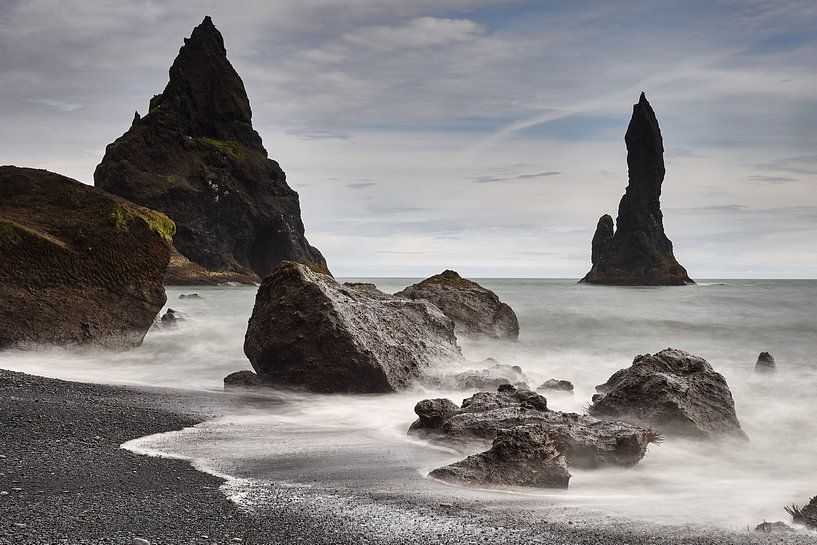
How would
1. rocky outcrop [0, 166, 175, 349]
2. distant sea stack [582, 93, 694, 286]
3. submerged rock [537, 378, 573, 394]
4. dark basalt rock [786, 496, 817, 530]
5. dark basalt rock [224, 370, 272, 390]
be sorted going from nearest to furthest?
dark basalt rock [786, 496, 817, 530]
dark basalt rock [224, 370, 272, 390]
submerged rock [537, 378, 573, 394]
rocky outcrop [0, 166, 175, 349]
distant sea stack [582, 93, 694, 286]

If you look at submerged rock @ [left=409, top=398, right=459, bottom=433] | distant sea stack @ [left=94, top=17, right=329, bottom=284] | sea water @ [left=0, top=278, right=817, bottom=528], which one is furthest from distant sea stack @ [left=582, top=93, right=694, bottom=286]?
submerged rock @ [left=409, top=398, right=459, bottom=433]

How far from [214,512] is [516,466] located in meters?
3.02

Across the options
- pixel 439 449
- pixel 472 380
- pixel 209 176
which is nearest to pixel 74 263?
pixel 472 380

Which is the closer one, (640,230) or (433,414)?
(433,414)

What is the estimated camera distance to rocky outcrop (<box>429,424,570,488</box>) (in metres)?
7.00

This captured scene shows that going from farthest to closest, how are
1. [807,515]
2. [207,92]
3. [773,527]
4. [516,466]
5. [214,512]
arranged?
[207,92] → [516,466] → [807,515] → [773,527] → [214,512]

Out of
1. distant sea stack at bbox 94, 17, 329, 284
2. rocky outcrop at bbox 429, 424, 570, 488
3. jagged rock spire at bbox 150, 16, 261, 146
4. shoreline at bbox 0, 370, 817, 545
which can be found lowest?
shoreline at bbox 0, 370, 817, 545

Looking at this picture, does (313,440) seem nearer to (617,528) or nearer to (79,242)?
(617,528)

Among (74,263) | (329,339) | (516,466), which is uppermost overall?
(74,263)

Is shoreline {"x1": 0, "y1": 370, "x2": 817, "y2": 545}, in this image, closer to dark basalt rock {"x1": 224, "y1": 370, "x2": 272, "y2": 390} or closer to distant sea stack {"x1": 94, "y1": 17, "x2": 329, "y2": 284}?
dark basalt rock {"x1": 224, "y1": 370, "x2": 272, "y2": 390}

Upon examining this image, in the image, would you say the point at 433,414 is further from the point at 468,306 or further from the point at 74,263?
the point at 468,306

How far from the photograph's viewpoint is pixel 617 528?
5.83 meters

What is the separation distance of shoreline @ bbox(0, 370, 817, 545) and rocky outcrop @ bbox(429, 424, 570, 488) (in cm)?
45

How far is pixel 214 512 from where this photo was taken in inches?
221
